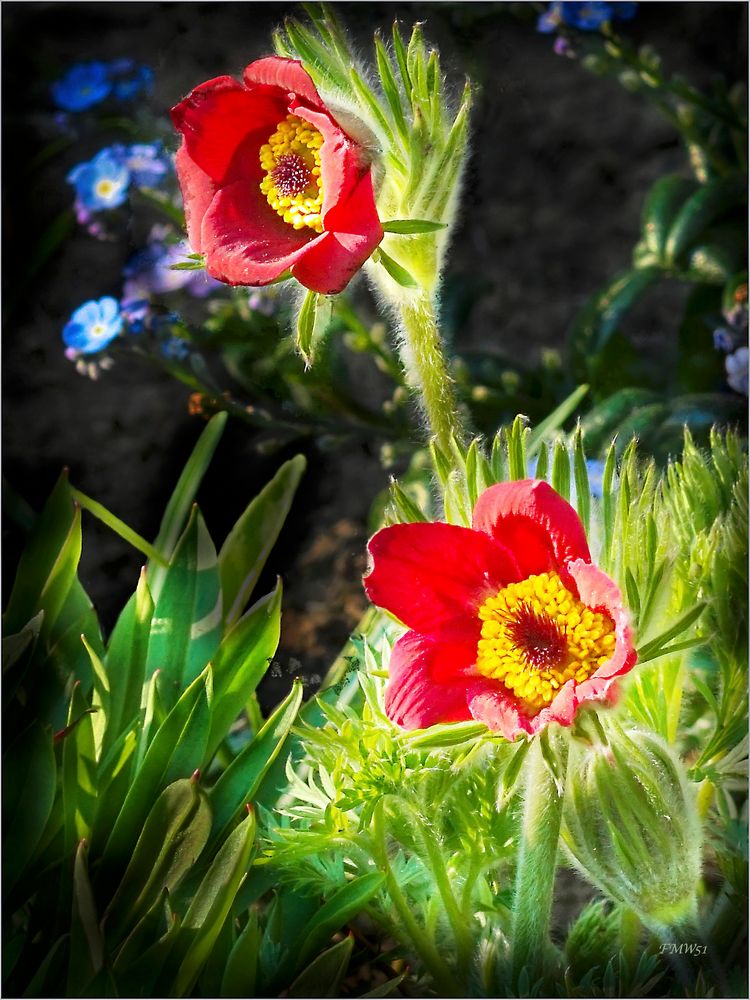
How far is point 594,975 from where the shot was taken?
68 centimetres

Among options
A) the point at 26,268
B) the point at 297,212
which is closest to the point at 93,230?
the point at 26,268

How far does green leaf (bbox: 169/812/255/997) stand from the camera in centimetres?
61

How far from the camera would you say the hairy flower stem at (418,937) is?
65 cm

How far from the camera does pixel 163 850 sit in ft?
2.05

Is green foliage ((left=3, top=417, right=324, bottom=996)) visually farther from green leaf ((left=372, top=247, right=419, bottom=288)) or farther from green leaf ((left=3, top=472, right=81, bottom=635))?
green leaf ((left=372, top=247, right=419, bottom=288))

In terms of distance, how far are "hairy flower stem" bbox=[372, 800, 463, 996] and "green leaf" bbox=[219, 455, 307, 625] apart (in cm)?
18

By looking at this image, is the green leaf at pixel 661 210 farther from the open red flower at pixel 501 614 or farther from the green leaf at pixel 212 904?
the green leaf at pixel 212 904

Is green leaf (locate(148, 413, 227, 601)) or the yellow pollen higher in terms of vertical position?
green leaf (locate(148, 413, 227, 601))

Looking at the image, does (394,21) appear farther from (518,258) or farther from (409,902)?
(409,902)

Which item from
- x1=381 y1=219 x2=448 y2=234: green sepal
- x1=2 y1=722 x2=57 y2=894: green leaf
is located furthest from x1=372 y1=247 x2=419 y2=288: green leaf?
x1=2 y1=722 x2=57 y2=894: green leaf

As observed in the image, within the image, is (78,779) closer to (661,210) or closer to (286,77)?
(286,77)

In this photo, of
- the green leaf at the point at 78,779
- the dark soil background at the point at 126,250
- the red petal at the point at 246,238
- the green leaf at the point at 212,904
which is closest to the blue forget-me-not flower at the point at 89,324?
the dark soil background at the point at 126,250

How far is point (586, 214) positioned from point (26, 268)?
0.38m

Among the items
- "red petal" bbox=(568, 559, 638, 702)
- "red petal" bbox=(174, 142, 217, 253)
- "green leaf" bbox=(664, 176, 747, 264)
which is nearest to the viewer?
"red petal" bbox=(568, 559, 638, 702)
